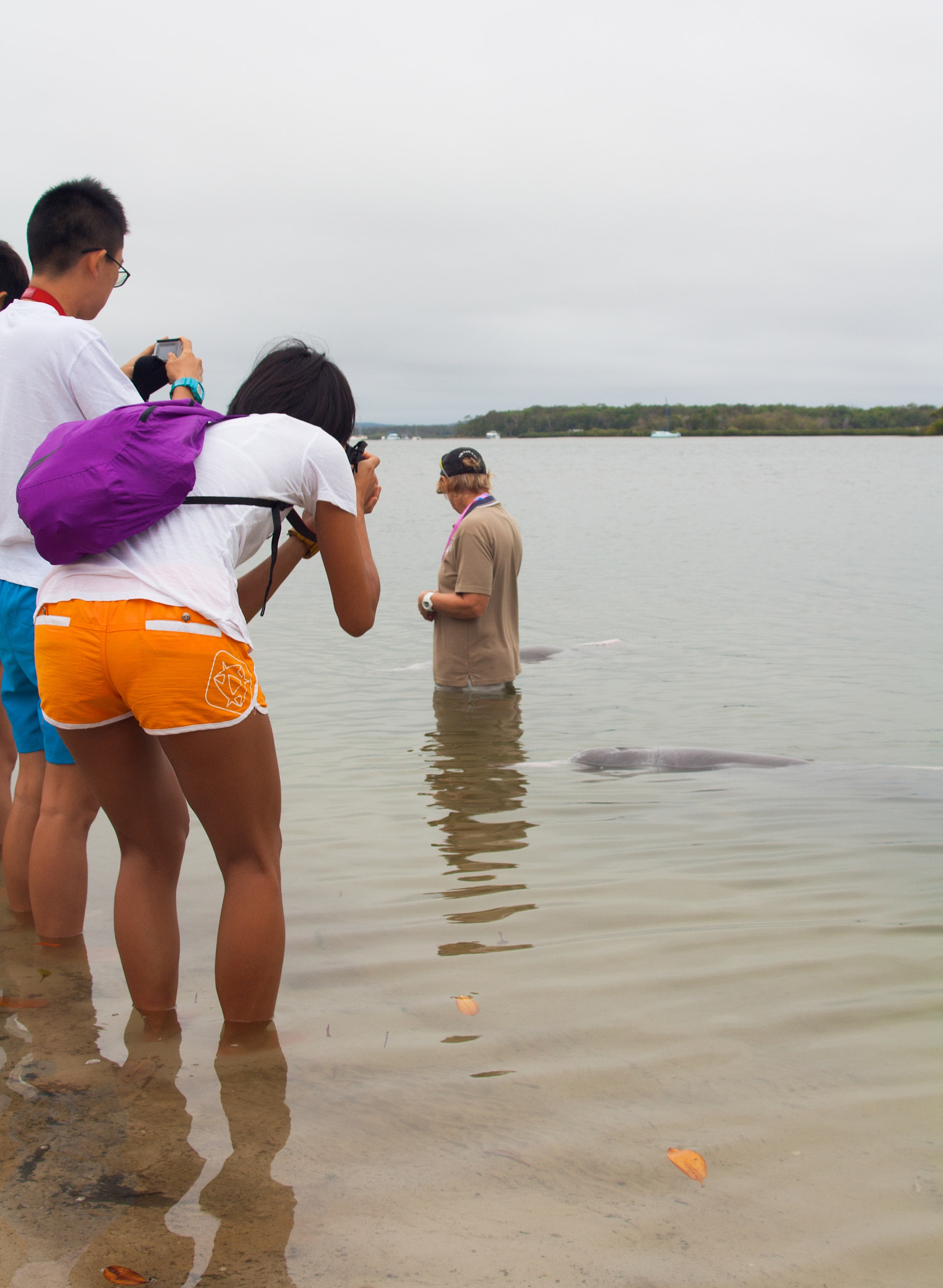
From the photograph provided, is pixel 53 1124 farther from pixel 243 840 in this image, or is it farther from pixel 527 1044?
pixel 527 1044

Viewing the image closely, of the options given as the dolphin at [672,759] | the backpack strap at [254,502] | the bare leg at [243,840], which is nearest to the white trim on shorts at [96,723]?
the bare leg at [243,840]

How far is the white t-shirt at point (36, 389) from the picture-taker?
3.00 meters

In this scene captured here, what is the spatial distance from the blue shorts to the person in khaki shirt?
4.08 m

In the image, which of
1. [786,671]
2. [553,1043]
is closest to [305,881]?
[553,1043]

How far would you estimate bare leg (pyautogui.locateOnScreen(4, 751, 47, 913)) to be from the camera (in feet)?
11.1

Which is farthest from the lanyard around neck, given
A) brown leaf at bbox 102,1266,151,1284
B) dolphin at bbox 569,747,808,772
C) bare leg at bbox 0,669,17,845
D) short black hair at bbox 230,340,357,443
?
brown leaf at bbox 102,1266,151,1284

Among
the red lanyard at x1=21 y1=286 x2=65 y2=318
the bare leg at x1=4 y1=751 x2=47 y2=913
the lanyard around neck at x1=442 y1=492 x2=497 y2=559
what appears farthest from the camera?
the lanyard around neck at x1=442 y1=492 x2=497 y2=559

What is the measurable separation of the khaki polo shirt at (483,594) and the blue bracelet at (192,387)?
4.16 metres

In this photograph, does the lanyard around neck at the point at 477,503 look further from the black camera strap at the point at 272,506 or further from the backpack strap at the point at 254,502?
the backpack strap at the point at 254,502

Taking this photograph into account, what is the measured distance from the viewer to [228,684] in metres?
2.27

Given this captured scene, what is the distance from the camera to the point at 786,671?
10.1m

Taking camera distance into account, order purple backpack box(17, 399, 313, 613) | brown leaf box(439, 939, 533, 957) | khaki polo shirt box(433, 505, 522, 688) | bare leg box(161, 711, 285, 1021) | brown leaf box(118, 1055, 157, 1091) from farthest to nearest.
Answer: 1. khaki polo shirt box(433, 505, 522, 688)
2. brown leaf box(439, 939, 533, 957)
3. brown leaf box(118, 1055, 157, 1091)
4. bare leg box(161, 711, 285, 1021)
5. purple backpack box(17, 399, 313, 613)

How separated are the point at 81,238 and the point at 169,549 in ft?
4.75

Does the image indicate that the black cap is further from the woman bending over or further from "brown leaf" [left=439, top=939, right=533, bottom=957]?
the woman bending over
